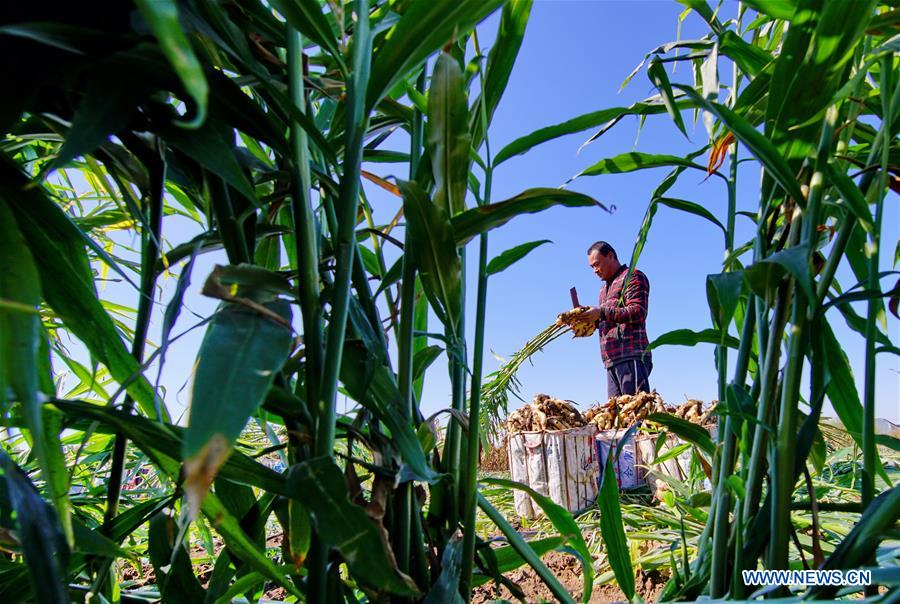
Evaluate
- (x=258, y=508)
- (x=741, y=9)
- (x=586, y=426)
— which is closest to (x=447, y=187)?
(x=258, y=508)

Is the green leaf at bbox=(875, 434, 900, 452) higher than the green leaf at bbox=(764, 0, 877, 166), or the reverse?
the green leaf at bbox=(764, 0, 877, 166)

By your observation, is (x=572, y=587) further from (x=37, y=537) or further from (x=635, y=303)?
(x=635, y=303)

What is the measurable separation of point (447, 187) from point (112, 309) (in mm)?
666

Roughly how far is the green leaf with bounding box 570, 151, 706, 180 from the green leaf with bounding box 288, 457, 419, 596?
379 millimetres

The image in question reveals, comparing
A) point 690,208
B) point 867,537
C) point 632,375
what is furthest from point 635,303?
point 867,537

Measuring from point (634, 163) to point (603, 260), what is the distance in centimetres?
278

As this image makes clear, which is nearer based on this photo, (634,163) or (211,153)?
(211,153)

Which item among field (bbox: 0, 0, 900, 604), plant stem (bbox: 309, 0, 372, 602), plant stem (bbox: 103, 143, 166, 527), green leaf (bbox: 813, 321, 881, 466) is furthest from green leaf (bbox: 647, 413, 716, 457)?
plant stem (bbox: 103, 143, 166, 527)

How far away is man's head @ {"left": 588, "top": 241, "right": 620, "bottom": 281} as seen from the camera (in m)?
3.21

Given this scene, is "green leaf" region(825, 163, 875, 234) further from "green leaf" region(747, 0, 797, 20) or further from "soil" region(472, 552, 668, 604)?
"soil" region(472, 552, 668, 604)

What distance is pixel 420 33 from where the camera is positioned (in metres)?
0.32

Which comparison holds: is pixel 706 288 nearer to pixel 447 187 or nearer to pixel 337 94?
pixel 447 187

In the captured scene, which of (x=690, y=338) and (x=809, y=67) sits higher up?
(x=809, y=67)

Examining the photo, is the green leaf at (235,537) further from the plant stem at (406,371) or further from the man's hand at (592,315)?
the man's hand at (592,315)
